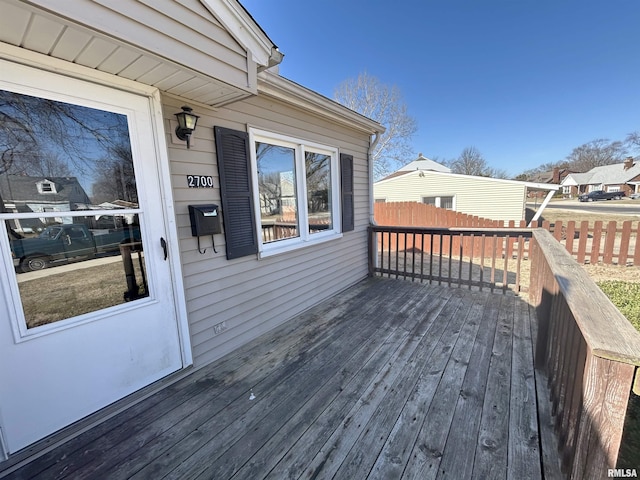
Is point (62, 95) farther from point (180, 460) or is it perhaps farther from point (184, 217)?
point (180, 460)

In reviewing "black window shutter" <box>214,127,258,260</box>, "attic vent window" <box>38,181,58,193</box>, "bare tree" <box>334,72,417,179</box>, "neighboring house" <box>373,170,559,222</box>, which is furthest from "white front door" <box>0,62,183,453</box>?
"bare tree" <box>334,72,417,179</box>

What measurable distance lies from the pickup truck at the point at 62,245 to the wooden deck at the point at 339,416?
43.0 inches

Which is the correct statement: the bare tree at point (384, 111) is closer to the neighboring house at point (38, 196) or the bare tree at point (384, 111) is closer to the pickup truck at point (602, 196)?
the neighboring house at point (38, 196)

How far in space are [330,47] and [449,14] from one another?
534 cm

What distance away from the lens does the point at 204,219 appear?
2150 millimetres

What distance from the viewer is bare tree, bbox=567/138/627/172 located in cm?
4359

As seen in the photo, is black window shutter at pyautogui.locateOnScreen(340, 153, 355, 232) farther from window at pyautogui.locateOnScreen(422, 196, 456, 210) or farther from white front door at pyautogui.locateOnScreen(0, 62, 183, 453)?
window at pyautogui.locateOnScreen(422, 196, 456, 210)

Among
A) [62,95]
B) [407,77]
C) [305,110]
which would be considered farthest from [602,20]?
[62,95]

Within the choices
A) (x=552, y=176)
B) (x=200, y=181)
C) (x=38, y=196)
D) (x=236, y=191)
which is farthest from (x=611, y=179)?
(x=38, y=196)

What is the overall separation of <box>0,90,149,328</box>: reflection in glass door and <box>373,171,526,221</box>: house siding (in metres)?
11.4

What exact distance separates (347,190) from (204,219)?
2444 millimetres

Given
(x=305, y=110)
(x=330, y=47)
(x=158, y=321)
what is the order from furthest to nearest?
1. (x=330, y=47)
2. (x=305, y=110)
3. (x=158, y=321)

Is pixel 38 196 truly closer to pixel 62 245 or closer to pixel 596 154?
pixel 62 245

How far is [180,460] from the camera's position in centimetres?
143
